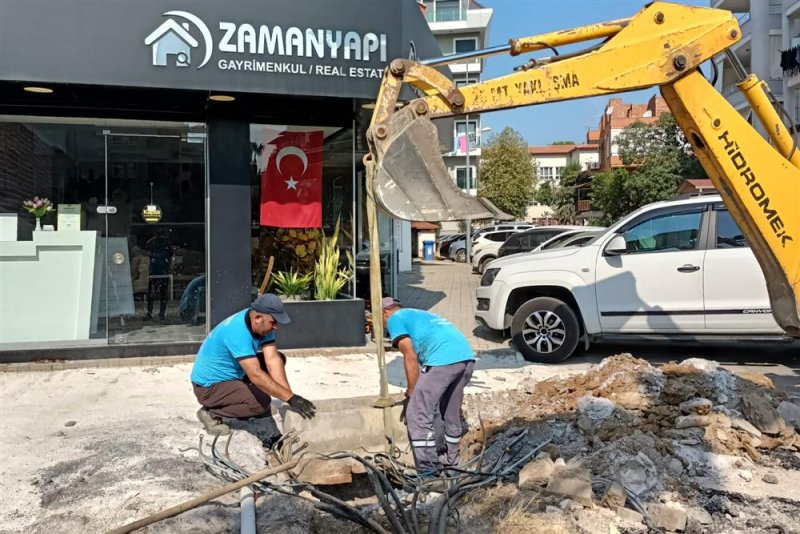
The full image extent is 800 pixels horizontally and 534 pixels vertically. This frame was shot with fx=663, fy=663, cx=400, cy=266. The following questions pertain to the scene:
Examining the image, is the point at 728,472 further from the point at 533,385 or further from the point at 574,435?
the point at 533,385

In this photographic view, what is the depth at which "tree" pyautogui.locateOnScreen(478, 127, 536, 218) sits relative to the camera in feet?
143

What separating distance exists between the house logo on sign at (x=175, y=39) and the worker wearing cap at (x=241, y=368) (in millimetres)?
3921

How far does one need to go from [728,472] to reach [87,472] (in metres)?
4.71

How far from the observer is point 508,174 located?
4394cm

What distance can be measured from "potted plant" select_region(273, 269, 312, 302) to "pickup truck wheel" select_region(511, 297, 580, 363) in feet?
10.1

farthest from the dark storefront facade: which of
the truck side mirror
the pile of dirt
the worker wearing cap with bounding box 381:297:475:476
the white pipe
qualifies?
the white pipe

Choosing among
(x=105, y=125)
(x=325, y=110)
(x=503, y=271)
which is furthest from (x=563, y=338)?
(x=105, y=125)

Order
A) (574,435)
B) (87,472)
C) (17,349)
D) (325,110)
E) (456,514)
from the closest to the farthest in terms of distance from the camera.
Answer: (456,514) → (87,472) → (574,435) → (17,349) → (325,110)

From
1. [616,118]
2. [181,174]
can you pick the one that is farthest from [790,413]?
[616,118]

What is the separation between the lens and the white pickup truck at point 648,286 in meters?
8.16

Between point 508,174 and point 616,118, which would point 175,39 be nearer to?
point 508,174

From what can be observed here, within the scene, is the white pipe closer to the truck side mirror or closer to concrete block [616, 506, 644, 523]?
concrete block [616, 506, 644, 523]

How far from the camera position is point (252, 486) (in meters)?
4.42

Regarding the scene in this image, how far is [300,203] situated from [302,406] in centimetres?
492
